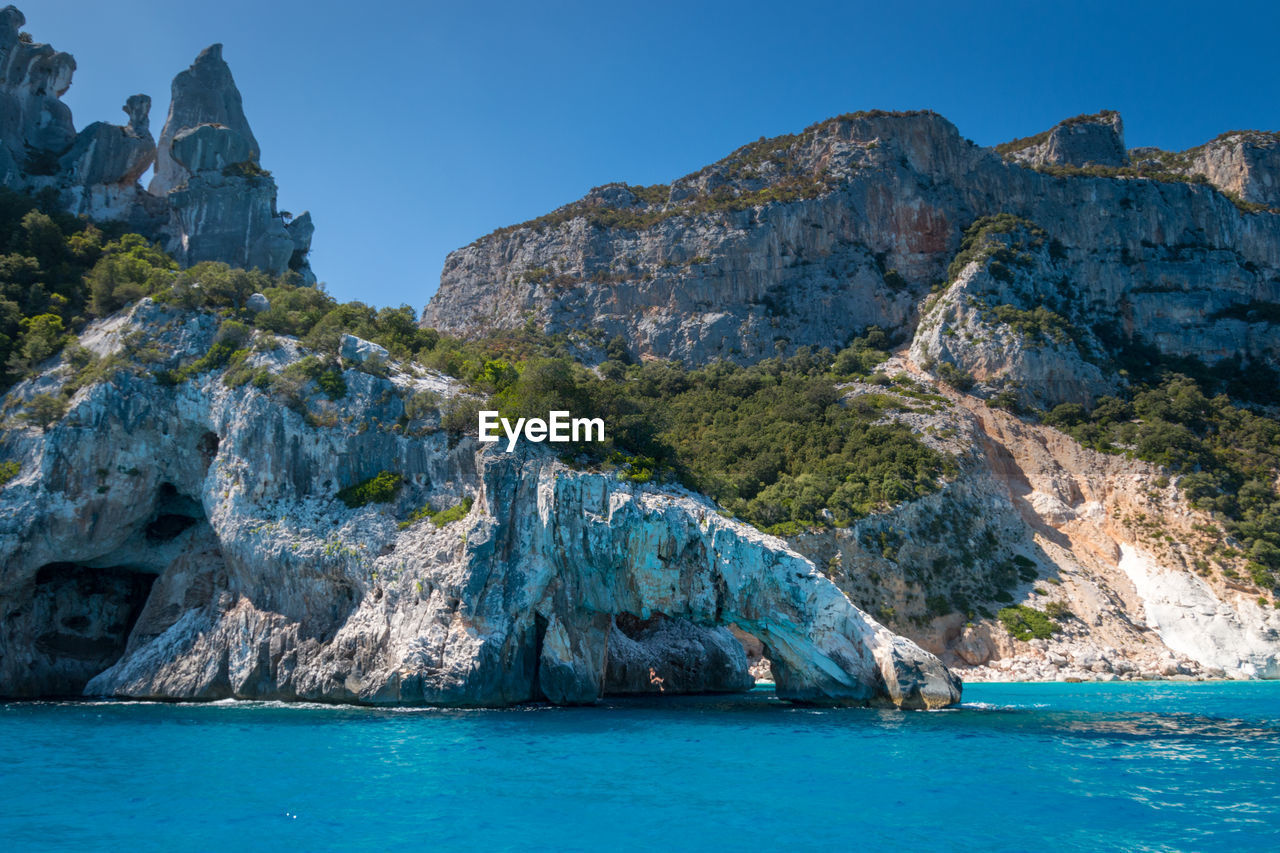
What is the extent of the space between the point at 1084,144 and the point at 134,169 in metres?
90.4

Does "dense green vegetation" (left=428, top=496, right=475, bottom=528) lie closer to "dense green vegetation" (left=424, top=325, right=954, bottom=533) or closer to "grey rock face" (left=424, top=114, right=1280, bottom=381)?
"dense green vegetation" (left=424, top=325, right=954, bottom=533)

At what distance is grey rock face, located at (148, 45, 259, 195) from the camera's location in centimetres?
4956

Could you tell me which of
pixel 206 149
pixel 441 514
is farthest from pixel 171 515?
pixel 206 149

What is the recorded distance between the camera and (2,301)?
35.2 m

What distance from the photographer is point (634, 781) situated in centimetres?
1681

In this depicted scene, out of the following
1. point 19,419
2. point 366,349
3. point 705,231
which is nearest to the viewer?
point 19,419

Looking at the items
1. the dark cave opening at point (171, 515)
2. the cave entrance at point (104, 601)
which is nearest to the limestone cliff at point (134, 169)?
the dark cave opening at point (171, 515)

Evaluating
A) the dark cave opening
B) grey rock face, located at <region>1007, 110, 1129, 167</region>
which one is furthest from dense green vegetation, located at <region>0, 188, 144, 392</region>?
grey rock face, located at <region>1007, 110, 1129, 167</region>

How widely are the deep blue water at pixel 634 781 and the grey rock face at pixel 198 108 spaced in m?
35.5

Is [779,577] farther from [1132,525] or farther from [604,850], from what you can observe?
[1132,525]

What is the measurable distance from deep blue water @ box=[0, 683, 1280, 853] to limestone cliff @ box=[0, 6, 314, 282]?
2854cm

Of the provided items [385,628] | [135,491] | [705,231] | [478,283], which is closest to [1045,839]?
[385,628]

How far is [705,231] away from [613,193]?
17.8 metres

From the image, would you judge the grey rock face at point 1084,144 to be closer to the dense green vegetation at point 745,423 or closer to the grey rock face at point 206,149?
the dense green vegetation at point 745,423
